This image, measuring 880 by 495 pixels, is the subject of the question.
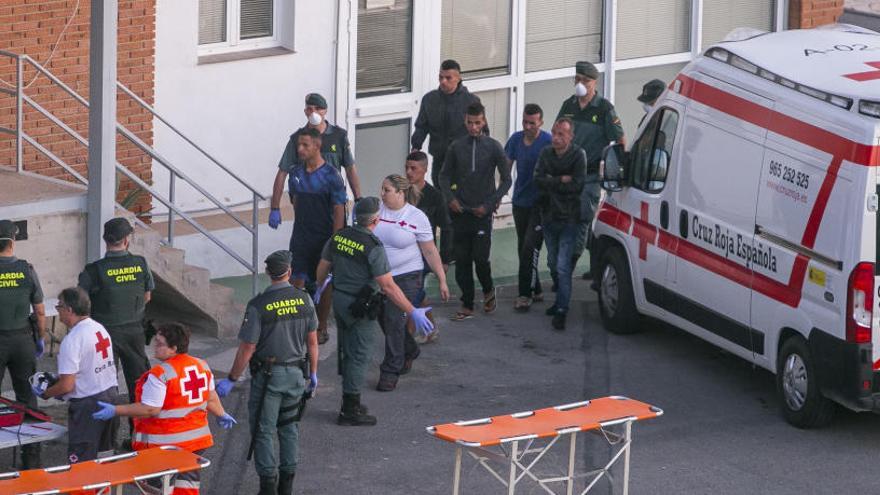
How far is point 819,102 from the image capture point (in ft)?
39.2

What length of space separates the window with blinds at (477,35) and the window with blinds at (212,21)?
256 centimetres

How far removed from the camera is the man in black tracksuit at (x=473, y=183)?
14.7 metres

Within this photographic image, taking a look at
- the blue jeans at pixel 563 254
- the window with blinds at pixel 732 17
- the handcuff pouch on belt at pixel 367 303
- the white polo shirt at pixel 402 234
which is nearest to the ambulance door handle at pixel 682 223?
the blue jeans at pixel 563 254

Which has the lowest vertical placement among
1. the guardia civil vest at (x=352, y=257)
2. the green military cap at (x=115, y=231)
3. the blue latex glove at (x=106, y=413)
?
the blue latex glove at (x=106, y=413)

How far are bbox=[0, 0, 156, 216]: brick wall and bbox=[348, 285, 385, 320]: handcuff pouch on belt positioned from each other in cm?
440

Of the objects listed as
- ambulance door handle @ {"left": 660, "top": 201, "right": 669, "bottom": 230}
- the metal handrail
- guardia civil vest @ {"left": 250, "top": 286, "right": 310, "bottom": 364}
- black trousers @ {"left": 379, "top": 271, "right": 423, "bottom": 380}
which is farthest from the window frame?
guardia civil vest @ {"left": 250, "top": 286, "right": 310, "bottom": 364}

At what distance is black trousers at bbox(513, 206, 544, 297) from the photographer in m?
15.0

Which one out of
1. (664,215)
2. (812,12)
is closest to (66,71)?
(664,215)

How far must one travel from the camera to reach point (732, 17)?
20438 mm

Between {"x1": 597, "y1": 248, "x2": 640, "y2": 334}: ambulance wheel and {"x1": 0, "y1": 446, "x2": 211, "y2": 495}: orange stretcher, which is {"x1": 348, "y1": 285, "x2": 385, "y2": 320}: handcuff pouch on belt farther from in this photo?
{"x1": 597, "y1": 248, "x2": 640, "y2": 334}: ambulance wheel

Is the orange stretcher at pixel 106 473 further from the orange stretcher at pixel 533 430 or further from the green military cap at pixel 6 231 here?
the green military cap at pixel 6 231

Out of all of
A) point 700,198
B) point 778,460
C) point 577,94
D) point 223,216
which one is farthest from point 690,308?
point 223,216

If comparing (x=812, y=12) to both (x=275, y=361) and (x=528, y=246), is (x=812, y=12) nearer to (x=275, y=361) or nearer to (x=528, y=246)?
(x=528, y=246)

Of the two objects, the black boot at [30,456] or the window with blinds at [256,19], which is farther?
the window with blinds at [256,19]
